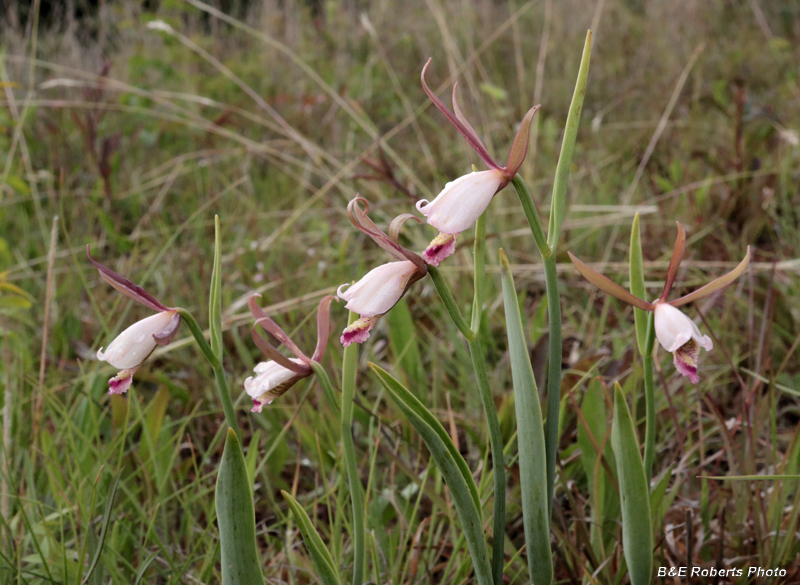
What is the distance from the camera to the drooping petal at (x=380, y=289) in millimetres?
625

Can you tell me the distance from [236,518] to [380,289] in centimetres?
27

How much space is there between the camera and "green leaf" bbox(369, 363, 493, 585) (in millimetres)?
648

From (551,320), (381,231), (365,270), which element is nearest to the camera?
(381,231)

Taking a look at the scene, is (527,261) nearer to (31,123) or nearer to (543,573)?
(543,573)

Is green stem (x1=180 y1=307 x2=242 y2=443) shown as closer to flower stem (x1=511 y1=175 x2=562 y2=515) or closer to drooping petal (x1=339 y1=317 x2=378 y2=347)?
drooping petal (x1=339 y1=317 x2=378 y2=347)

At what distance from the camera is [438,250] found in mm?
641

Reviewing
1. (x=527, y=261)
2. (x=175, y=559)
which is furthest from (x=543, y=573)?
(x=527, y=261)

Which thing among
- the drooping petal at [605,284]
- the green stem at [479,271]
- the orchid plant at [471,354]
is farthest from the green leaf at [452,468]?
the drooping petal at [605,284]

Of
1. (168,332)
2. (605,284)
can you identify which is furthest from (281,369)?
(605,284)

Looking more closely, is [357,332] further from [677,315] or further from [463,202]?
[677,315]

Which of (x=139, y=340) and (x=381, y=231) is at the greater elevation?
(x=381, y=231)

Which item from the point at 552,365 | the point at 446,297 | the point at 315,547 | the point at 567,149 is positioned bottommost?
the point at 315,547

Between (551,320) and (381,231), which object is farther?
(551,320)

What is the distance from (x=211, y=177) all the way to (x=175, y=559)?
2228 mm
